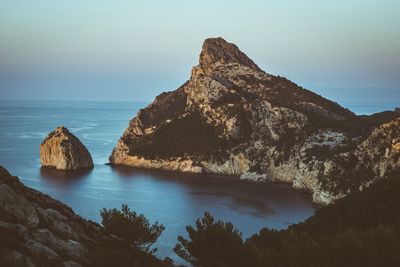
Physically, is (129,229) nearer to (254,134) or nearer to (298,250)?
(298,250)

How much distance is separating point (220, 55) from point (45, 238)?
421 ft

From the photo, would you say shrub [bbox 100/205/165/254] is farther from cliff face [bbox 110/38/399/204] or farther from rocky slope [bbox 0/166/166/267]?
cliff face [bbox 110/38/399/204]

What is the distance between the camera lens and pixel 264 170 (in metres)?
106

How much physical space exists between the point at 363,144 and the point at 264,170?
76.3 ft

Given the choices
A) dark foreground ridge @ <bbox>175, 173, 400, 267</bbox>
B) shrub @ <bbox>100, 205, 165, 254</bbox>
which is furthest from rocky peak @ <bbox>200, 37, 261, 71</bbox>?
dark foreground ridge @ <bbox>175, 173, 400, 267</bbox>

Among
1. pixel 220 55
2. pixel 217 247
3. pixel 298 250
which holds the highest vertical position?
pixel 220 55

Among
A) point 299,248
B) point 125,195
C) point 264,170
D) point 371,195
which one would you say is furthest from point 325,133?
point 299,248

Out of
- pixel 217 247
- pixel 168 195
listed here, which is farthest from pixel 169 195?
pixel 217 247

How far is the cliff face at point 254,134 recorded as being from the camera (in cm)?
8669

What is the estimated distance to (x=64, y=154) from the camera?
115 metres

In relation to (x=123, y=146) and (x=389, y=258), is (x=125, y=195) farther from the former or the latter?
(x=389, y=258)

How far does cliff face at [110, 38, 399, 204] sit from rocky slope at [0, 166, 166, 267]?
55.9 m

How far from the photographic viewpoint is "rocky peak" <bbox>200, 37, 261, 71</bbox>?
494 feet

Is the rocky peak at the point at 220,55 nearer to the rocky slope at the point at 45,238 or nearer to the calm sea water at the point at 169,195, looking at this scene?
the calm sea water at the point at 169,195
